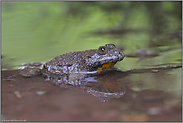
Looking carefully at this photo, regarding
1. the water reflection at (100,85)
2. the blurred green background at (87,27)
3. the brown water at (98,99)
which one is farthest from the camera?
the blurred green background at (87,27)

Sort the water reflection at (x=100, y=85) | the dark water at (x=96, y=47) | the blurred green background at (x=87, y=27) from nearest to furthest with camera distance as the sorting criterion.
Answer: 1. the dark water at (x=96, y=47)
2. the water reflection at (x=100, y=85)
3. the blurred green background at (x=87, y=27)

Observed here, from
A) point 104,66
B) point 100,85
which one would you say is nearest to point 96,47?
point 104,66

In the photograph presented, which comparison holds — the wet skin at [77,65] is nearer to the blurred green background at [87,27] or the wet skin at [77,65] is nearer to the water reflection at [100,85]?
the water reflection at [100,85]

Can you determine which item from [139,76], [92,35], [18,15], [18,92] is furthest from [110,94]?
[18,15]

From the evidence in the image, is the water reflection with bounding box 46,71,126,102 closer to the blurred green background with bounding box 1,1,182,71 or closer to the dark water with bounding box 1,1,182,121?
the dark water with bounding box 1,1,182,121

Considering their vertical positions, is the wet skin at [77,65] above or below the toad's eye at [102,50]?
below

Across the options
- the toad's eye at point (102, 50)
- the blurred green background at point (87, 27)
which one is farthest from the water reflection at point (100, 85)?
the blurred green background at point (87, 27)

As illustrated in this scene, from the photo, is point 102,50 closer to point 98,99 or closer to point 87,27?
point 98,99

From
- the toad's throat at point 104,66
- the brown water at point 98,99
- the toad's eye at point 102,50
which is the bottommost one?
the brown water at point 98,99
